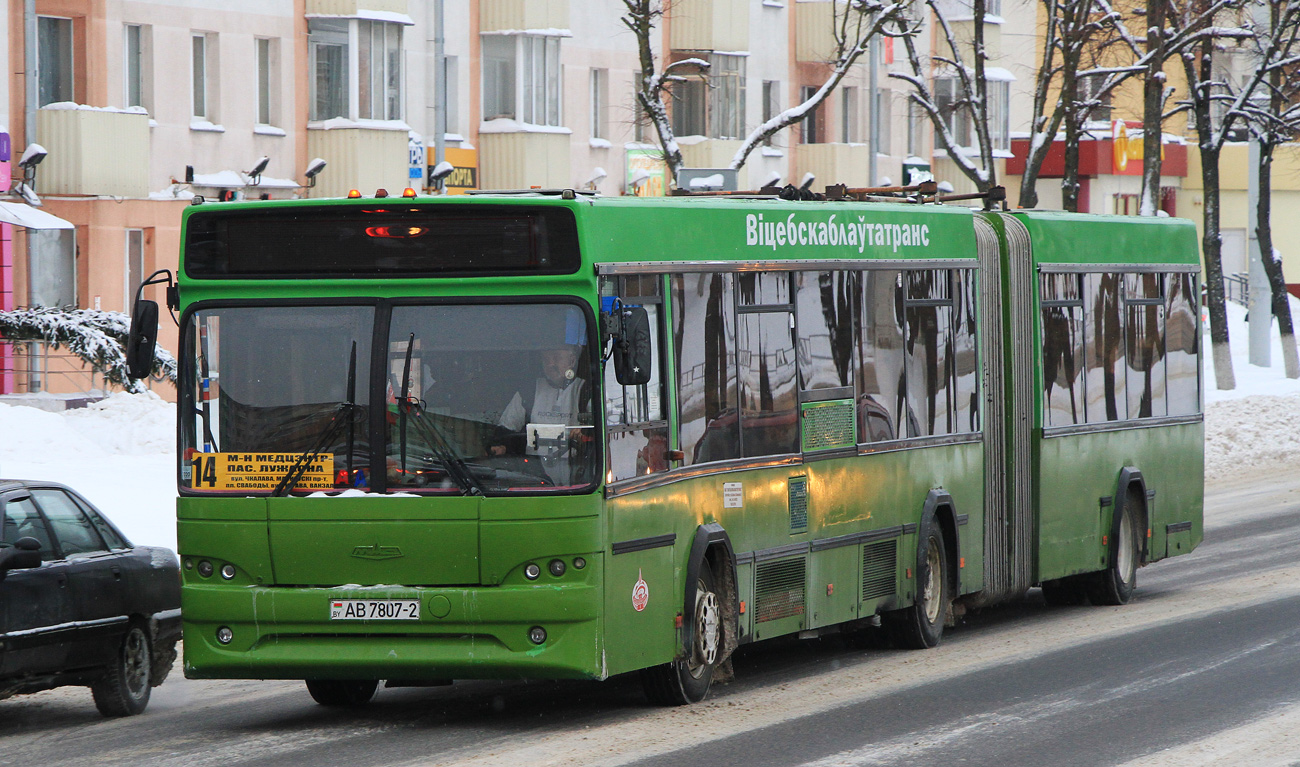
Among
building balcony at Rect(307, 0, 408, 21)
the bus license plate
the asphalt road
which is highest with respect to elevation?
building balcony at Rect(307, 0, 408, 21)

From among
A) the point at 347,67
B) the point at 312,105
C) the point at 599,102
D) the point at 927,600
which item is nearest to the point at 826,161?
the point at 599,102

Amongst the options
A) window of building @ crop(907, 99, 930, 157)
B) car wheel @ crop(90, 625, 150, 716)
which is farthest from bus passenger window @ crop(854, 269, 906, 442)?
window of building @ crop(907, 99, 930, 157)

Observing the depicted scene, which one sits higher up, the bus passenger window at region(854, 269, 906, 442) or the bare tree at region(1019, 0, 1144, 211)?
the bare tree at region(1019, 0, 1144, 211)

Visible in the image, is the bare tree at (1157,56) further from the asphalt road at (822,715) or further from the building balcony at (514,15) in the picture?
the asphalt road at (822,715)

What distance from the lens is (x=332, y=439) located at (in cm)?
995

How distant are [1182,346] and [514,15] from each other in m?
25.4

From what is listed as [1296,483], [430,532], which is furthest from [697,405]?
[1296,483]

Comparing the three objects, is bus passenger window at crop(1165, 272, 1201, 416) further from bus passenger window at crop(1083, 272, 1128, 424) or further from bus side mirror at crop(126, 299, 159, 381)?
bus side mirror at crop(126, 299, 159, 381)

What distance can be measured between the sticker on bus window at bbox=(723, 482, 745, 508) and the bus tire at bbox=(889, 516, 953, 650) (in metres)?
2.48

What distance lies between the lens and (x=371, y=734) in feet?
33.0

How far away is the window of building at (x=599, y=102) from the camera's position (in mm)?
44469

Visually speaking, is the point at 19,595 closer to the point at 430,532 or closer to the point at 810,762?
the point at 430,532

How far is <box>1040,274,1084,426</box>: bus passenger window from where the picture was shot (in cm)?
1549

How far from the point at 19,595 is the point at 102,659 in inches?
32.4
